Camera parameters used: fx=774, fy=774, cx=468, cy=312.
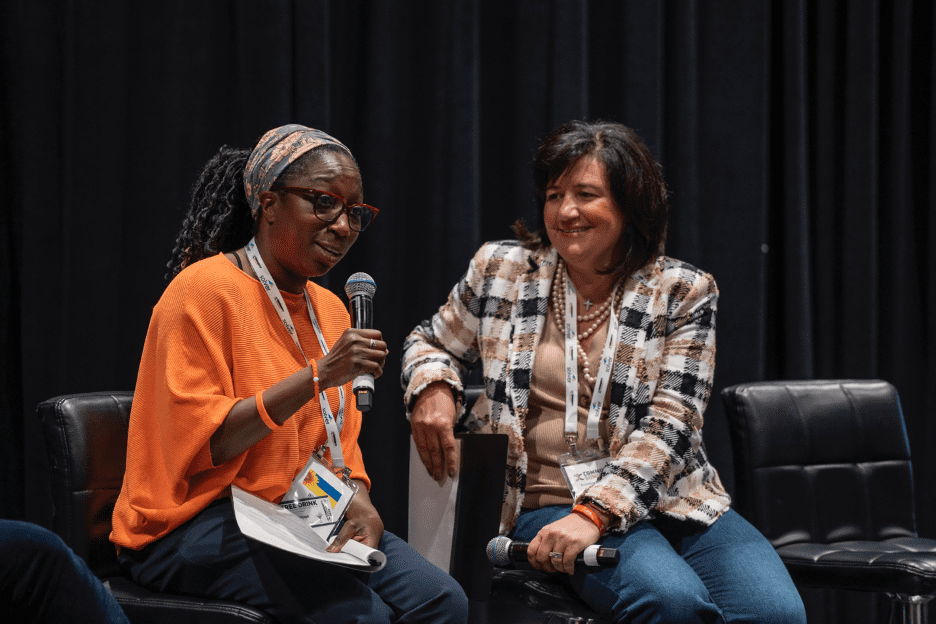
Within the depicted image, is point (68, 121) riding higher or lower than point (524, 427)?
higher

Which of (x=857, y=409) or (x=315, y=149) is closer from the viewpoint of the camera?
(x=315, y=149)

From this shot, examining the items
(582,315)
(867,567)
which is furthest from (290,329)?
(867,567)

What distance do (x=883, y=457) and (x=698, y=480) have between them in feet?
2.68

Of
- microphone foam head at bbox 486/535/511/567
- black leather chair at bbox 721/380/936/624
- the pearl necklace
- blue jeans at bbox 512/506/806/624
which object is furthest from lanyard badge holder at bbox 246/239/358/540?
black leather chair at bbox 721/380/936/624

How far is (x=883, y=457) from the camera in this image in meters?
2.33

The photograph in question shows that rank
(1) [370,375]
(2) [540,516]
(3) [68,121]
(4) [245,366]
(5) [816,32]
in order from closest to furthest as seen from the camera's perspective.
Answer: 1. (1) [370,375]
2. (4) [245,366]
3. (2) [540,516]
4. (3) [68,121]
5. (5) [816,32]

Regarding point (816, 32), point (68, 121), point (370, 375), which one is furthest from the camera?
point (816, 32)

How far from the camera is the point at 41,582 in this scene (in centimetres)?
128

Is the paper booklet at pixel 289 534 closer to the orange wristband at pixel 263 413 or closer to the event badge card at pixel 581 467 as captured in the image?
the orange wristband at pixel 263 413

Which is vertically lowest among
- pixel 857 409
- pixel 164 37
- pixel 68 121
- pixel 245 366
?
pixel 857 409

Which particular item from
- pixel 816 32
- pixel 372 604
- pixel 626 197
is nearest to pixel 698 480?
pixel 626 197

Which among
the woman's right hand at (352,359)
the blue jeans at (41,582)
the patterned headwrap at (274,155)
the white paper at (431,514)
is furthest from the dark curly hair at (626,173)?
the blue jeans at (41,582)

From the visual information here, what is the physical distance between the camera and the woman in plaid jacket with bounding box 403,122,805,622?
68.1 inches

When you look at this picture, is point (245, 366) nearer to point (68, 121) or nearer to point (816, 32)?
point (68, 121)
